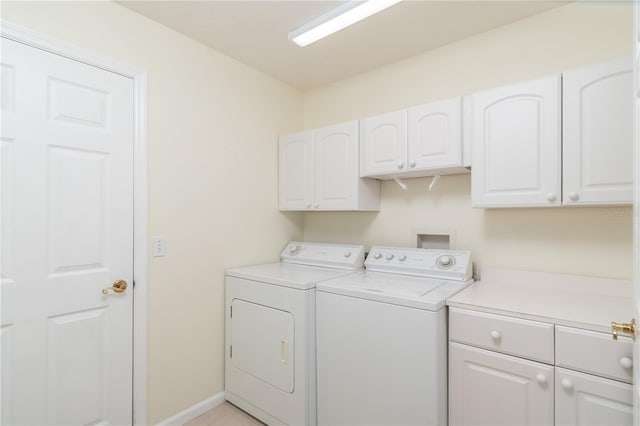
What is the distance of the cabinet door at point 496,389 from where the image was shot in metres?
1.33

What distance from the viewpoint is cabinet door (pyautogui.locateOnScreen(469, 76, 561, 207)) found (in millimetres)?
Answer: 1602

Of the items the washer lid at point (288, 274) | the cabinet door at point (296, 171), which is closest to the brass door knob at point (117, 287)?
the washer lid at point (288, 274)

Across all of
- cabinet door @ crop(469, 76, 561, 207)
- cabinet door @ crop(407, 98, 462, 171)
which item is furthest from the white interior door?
cabinet door @ crop(469, 76, 561, 207)

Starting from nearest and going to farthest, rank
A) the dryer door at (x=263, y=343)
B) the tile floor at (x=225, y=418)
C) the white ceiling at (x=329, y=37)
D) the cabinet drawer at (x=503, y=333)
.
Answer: the cabinet drawer at (x=503, y=333), the white ceiling at (x=329, y=37), the dryer door at (x=263, y=343), the tile floor at (x=225, y=418)

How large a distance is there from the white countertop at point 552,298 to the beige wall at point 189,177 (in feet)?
5.19

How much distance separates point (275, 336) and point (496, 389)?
1198 mm

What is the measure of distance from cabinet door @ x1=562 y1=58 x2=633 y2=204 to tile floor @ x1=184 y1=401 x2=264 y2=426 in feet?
7.37

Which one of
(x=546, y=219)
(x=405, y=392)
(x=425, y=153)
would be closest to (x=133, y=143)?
(x=425, y=153)

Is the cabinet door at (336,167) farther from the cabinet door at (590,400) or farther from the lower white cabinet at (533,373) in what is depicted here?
the cabinet door at (590,400)

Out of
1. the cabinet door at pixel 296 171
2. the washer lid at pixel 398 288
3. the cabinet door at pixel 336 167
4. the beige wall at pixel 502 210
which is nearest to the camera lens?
the washer lid at pixel 398 288

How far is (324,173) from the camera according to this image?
2486 millimetres

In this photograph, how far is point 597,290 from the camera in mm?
1696

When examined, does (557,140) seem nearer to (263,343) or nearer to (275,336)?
(275,336)

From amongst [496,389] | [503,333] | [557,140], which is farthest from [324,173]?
[496,389]
